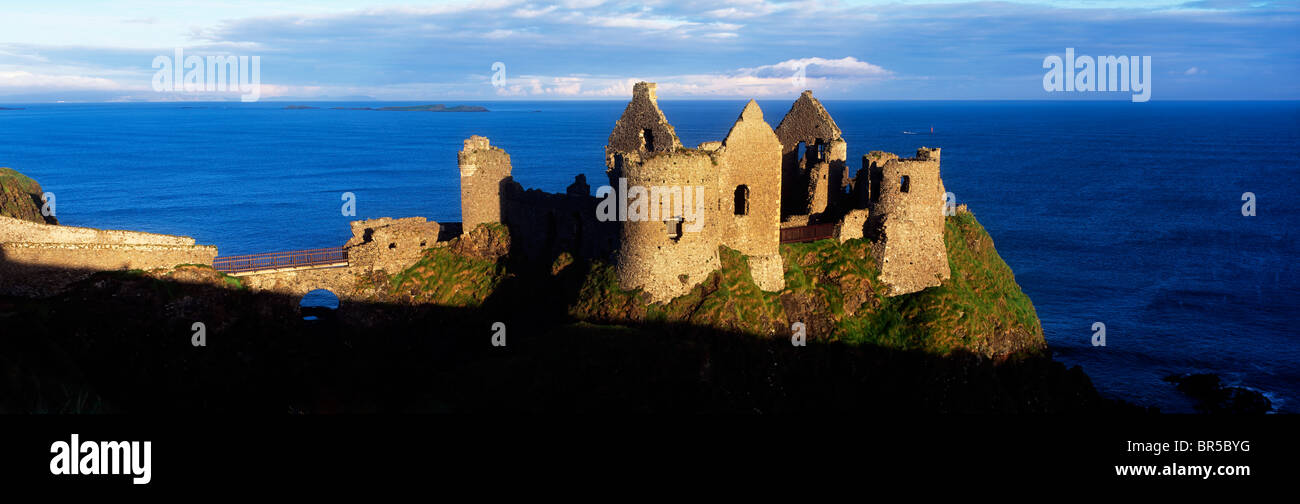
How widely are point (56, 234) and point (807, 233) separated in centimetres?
3222

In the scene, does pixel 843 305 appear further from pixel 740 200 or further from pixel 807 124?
pixel 807 124

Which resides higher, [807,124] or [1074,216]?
[807,124]

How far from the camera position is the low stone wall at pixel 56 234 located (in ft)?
118

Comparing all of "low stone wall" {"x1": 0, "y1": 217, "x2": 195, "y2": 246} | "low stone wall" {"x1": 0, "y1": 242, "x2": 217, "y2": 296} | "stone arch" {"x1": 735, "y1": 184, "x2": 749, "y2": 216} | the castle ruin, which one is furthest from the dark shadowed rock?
"low stone wall" {"x1": 0, "y1": 217, "x2": 195, "y2": 246}

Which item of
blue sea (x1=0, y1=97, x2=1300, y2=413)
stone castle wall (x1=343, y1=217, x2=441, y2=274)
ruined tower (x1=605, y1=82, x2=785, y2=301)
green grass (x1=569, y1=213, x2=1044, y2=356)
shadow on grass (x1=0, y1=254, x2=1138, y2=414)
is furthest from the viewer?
blue sea (x1=0, y1=97, x2=1300, y2=413)

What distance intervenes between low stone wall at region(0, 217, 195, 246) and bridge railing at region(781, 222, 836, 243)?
1078 inches

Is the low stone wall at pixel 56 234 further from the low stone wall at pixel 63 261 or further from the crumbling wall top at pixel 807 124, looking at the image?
the crumbling wall top at pixel 807 124

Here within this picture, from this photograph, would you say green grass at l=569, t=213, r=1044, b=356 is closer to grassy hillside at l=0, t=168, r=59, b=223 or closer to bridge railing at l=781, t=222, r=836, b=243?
bridge railing at l=781, t=222, r=836, b=243

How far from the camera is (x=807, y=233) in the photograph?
40406mm

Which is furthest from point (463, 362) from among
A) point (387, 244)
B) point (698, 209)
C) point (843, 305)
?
point (843, 305)

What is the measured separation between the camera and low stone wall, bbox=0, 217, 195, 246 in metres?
36.0
